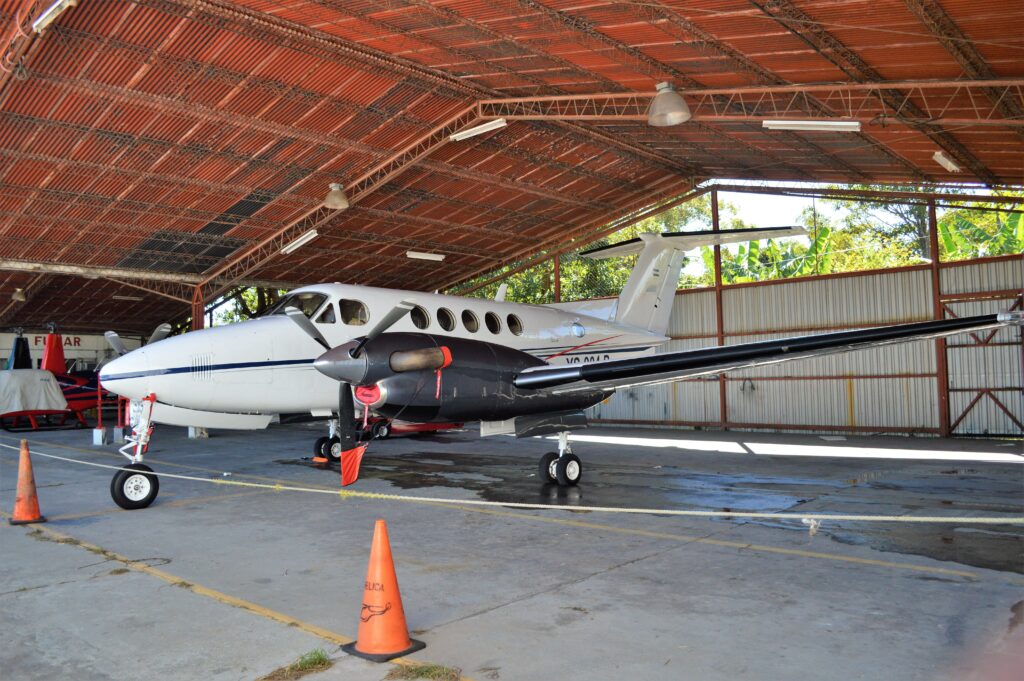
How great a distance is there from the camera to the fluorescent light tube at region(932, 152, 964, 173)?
52.1 feet

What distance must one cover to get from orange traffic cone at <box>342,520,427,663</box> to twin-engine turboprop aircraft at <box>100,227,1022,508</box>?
4.27m

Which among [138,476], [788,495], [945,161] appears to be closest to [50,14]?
[138,476]

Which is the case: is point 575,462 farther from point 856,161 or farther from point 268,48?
point 856,161

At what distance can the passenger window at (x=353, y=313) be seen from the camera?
1222 centimetres

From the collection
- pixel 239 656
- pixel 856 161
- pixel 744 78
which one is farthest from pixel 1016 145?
pixel 239 656

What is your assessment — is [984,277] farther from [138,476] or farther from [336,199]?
[138,476]

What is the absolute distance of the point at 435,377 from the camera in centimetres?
936

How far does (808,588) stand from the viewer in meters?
5.78

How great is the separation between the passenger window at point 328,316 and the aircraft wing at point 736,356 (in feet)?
12.3

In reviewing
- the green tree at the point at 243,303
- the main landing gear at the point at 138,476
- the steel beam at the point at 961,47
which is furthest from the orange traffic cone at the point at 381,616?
the green tree at the point at 243,303

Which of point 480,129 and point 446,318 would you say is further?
point 480,129

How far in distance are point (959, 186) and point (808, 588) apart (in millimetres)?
16841

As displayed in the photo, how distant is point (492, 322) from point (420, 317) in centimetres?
191

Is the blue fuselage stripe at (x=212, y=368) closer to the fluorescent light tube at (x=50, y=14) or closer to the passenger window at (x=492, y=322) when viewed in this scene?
the passenger window at (x=492, y=322)
